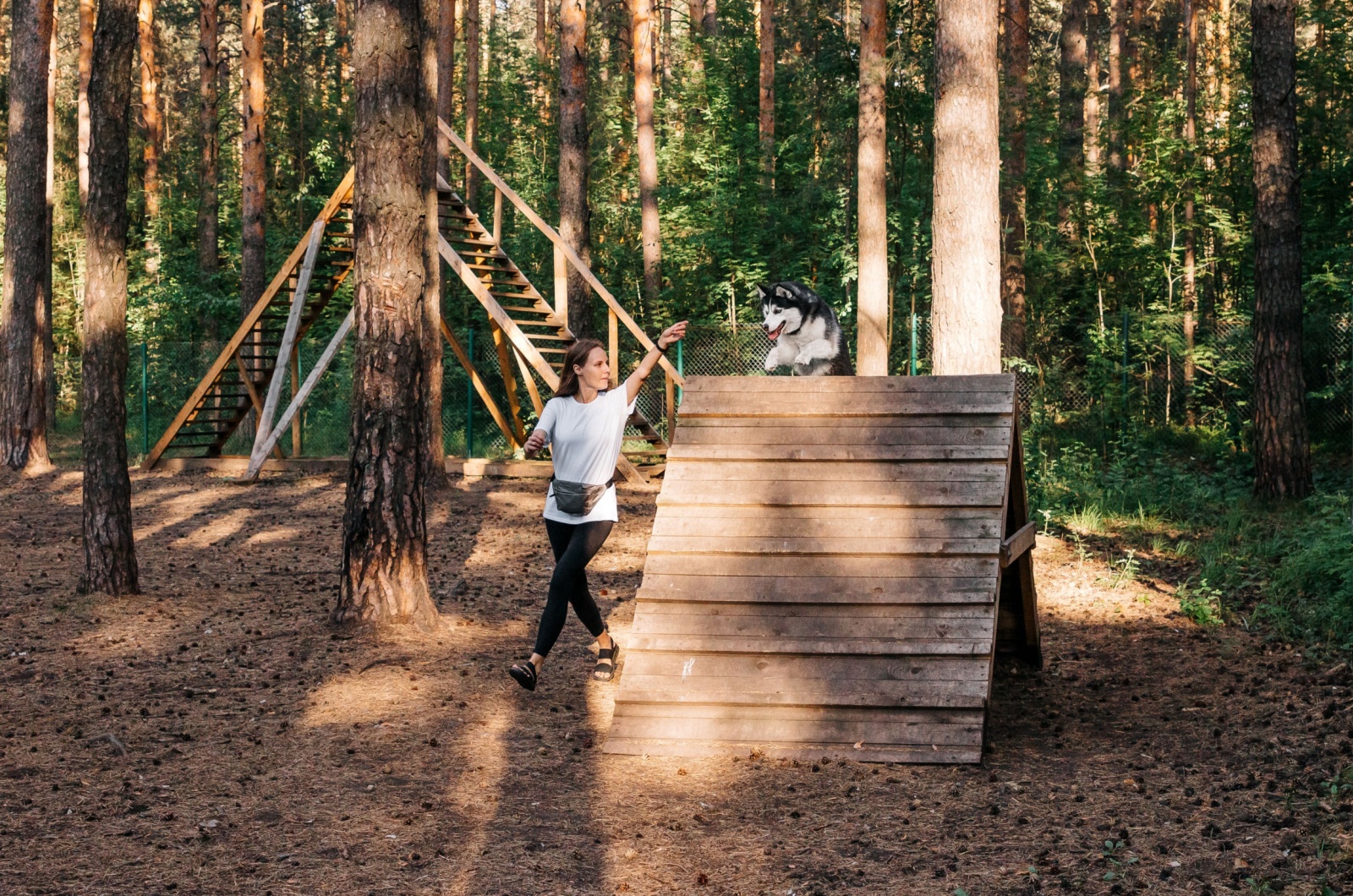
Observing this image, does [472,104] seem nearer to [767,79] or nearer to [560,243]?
[767,79]

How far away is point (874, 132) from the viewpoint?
57.2ft

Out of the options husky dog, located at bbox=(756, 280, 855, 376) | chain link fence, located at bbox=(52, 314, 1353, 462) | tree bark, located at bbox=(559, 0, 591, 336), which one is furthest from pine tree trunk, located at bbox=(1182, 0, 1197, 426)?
husky dog, located at bbox=(756, 280, 855, 376)

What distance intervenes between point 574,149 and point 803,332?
8291mm

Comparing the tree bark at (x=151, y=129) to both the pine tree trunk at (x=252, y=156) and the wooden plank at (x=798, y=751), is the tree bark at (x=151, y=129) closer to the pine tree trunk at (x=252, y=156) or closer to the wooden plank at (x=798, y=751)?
the pine tree trunk at (x=252, y=156)

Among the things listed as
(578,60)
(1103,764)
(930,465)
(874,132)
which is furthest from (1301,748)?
(578,60)

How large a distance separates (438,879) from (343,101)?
106ft

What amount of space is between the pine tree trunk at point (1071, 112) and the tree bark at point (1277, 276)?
872 centimetres

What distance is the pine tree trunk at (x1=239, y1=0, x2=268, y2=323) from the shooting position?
20625mm

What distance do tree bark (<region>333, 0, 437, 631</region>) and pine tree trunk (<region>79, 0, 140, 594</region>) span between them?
1820 millimetres

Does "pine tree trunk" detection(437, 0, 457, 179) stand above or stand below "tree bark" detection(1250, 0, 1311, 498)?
above

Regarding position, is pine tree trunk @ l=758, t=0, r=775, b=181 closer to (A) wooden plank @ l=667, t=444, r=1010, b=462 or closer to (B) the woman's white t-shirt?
(A) wooden plank @ l=667, t=444, r=1010, b=462

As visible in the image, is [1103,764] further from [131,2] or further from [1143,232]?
[1143,232]

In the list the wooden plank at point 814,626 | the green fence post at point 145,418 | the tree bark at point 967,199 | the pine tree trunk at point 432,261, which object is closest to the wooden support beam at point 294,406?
the pine tree trunk at point 432,261

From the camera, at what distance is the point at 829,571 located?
21.1ft
